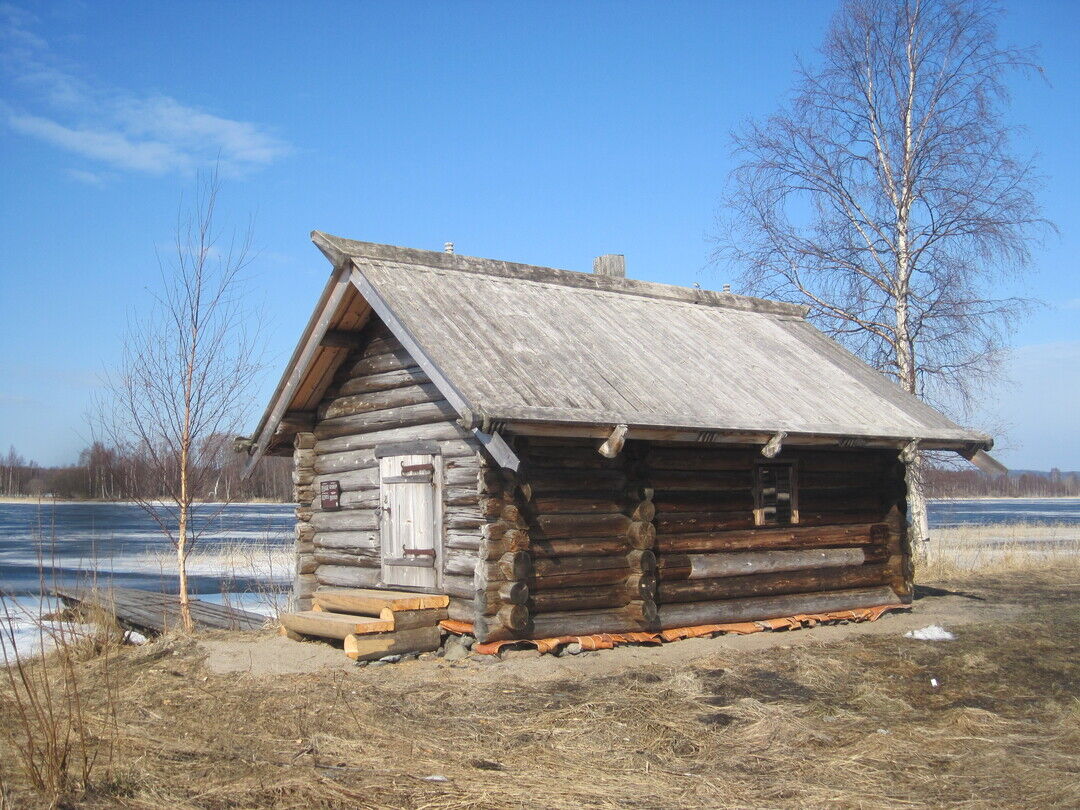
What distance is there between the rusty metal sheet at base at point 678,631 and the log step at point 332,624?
811 mm

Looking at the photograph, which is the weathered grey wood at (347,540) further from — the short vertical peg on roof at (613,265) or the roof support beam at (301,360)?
the short vertical peg on roof at (613,265)

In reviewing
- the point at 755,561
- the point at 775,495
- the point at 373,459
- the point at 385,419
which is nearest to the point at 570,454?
the point at 385,419

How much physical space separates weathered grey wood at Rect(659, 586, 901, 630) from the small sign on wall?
4.62m

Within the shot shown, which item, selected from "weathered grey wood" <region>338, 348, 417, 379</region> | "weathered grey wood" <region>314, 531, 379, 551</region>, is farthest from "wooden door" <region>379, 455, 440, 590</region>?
"weathered grey wood" <region>338, 348, 417, 379</region>

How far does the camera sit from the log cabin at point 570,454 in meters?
11.1

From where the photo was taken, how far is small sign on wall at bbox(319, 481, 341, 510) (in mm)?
13805

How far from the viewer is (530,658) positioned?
10.6m

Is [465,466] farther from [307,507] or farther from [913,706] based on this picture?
[913,706]

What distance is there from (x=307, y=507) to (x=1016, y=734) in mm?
9800

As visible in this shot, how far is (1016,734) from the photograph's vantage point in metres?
7.57

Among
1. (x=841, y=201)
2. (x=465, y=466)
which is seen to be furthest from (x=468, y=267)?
(x=841, y=201)

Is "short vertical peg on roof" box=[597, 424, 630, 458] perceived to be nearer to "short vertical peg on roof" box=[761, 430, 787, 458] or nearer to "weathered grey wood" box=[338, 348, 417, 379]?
"short vertical peg on roof" box=[761, 430, 787, 458]

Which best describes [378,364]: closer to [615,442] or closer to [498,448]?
[498,448]

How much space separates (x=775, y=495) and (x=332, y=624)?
19.7 feet
